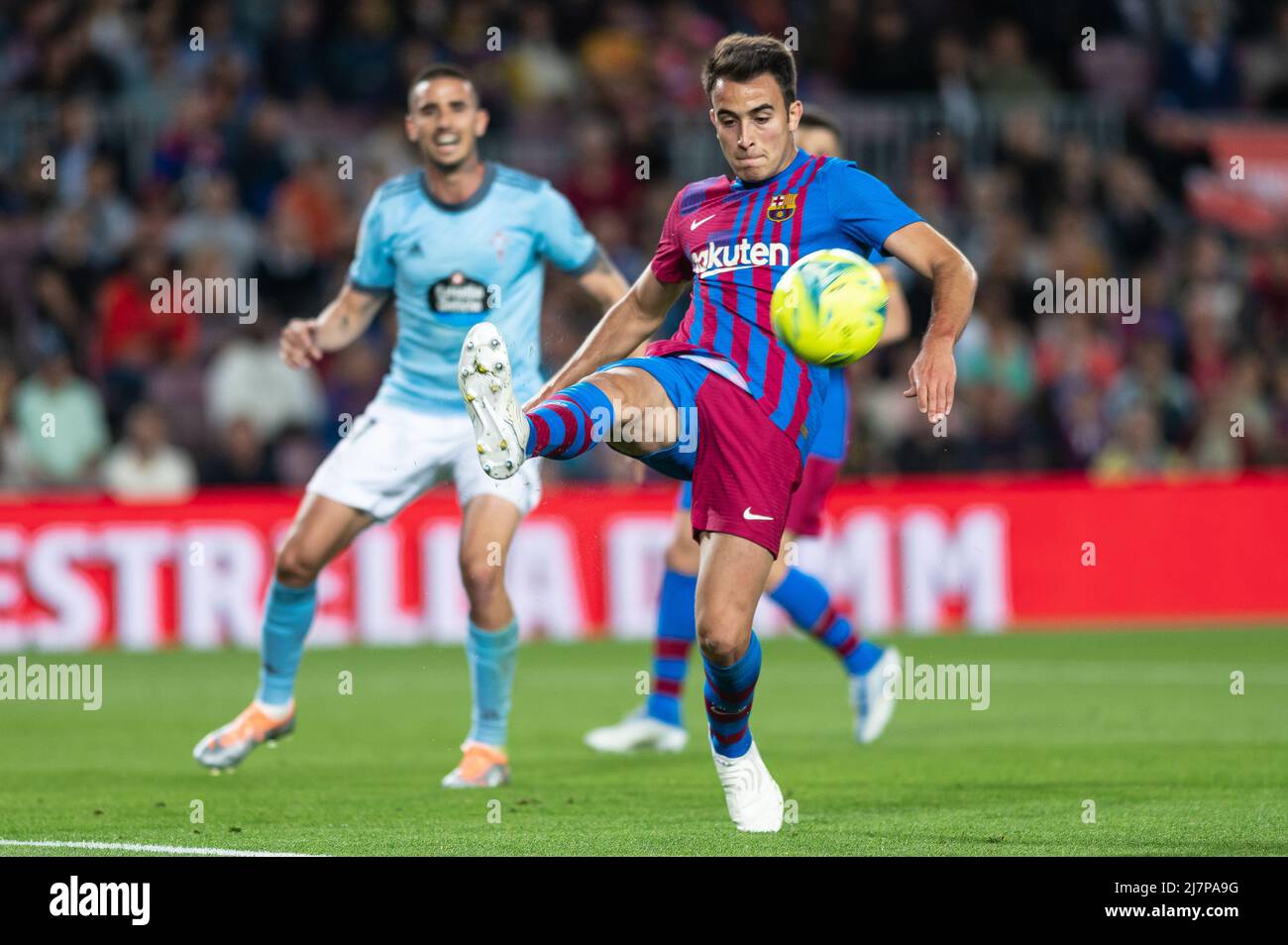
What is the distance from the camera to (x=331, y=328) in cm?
859

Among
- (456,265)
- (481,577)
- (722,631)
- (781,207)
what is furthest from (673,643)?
(781,207)

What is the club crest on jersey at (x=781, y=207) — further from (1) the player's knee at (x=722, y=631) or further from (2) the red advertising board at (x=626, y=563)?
(2) the red advertising board at (x=626, y=563)

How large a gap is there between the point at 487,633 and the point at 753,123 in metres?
2.63

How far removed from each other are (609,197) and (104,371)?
420cm

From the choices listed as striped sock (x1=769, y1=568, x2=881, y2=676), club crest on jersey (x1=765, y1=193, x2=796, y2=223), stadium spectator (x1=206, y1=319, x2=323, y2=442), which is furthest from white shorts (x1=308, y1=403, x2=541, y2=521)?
stadium spectator (x1=206, y1=319, x2=323, y2=442)

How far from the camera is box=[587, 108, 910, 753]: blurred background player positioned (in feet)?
31.4

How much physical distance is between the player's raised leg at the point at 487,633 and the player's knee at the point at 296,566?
0.59m

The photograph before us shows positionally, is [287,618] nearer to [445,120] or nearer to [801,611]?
[445,120]

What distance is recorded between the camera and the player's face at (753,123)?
671cm

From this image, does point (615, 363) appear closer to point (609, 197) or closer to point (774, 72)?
point (774, 72)

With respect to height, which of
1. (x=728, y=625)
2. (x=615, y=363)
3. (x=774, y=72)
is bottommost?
(x=728, y=625)

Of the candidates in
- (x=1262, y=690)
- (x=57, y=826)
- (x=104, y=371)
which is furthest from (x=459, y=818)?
(x=104, y=371)

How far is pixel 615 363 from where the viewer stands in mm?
6789
